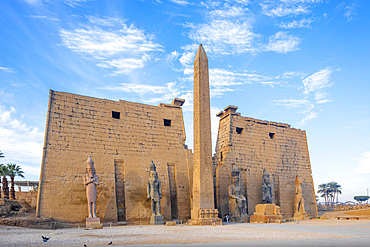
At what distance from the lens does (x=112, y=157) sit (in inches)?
551

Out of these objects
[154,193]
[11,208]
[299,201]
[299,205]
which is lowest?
[299,205]

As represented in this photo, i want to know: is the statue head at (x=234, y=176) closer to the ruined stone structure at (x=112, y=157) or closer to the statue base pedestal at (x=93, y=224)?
the ruined stone structure at (x=112, y=157)

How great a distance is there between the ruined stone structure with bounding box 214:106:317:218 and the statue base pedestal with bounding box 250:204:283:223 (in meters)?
2.34

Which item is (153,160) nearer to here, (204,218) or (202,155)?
(202,155)

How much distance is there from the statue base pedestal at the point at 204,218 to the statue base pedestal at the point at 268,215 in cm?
237

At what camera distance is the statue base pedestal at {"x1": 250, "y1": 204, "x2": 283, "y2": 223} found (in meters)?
13.2

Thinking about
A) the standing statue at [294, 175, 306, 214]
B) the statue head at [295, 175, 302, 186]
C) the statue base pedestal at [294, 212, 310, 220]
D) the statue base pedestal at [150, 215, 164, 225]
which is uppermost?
the statue head at [295, 175, 302, 186]

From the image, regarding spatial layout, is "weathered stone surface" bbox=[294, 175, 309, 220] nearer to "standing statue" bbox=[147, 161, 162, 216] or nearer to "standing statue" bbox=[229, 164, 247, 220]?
"standing statue" bbox=[229, 164, 247, 220]

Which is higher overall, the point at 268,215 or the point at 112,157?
the point at 112,157

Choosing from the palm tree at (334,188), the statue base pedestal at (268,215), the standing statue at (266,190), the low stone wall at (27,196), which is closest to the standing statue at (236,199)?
the statue base pedestal at (268,215)

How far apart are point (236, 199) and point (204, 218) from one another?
359 centimetres

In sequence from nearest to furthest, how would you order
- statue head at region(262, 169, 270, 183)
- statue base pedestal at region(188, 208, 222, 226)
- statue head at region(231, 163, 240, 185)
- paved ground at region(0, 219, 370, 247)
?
paved ground at region(0, 219, 370, 247) < statue base pedestal at region(188, 208, 222, 226) < statue head at region(231, 163, 240, 185) < statue head at region(262, 169, 270, 183)

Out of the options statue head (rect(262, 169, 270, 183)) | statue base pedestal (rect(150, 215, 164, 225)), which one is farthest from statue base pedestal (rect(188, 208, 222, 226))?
statue head (rect(262, 169, 270, 183))

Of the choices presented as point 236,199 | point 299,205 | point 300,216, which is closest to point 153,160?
point 236,199
